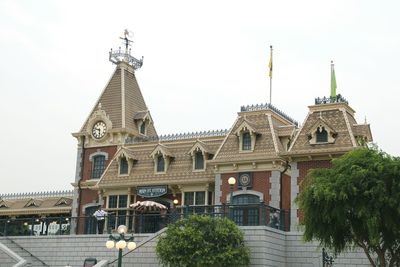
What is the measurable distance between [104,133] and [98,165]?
2.09 m

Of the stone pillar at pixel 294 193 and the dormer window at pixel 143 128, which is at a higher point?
the dormer window at pixel 143 128

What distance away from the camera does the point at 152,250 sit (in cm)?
3033

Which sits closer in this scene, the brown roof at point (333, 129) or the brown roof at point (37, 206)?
the brown roof at point (333, 129)

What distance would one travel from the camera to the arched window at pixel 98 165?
45.0 m

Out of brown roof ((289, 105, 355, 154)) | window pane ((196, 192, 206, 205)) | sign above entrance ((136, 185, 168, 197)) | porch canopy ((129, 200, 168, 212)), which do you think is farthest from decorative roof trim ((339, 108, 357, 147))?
sign above entrance ((136, 185, 168, 197))

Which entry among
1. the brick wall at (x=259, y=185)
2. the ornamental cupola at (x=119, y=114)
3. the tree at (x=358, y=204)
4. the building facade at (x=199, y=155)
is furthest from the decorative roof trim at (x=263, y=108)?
the tree at (x=358, y=204)

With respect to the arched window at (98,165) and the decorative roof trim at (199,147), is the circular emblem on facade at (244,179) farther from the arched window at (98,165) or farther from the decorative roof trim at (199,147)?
the arched window at (98,165)

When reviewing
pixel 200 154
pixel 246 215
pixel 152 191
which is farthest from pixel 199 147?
pixel 246 215

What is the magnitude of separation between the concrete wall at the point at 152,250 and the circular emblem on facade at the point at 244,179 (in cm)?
723

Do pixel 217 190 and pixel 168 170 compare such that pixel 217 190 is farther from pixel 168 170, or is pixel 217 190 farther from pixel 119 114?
pixel 119 114

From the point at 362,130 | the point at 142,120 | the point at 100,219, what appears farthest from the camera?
the point at 142,120

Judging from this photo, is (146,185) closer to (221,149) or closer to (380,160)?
(221,149)

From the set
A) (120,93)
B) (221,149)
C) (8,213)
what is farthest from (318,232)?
(8,213)

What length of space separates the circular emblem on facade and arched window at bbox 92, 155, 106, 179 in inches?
444
